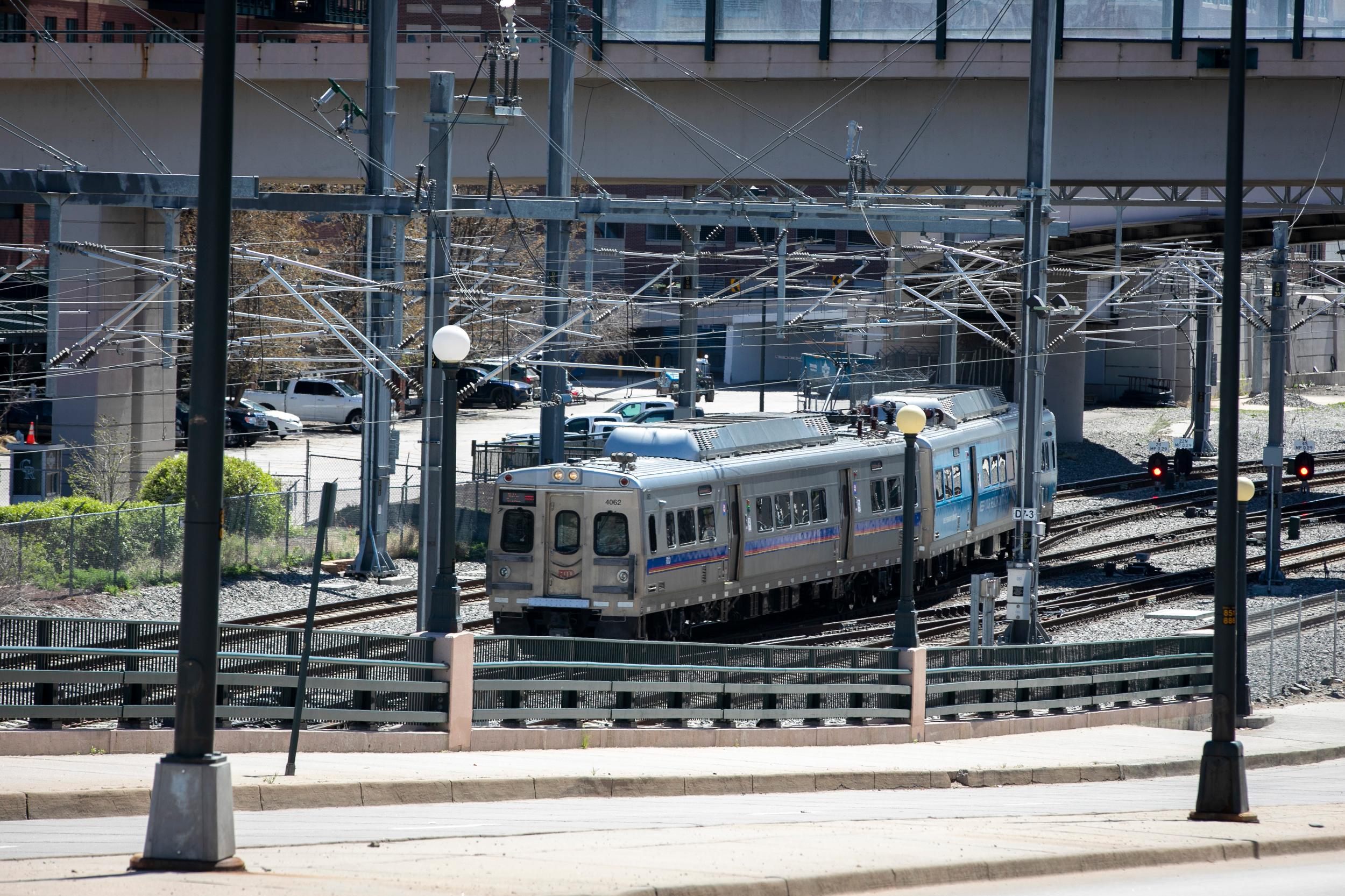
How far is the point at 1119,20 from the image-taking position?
1241 inches

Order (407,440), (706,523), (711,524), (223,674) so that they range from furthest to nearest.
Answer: (407,440) < (711,524) < (706,523) < (223,674)

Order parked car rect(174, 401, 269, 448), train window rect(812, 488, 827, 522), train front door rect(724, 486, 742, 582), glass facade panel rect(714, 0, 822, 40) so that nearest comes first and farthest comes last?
train front door rect(724, 486, 742, 582) < train window rect(812, 488, 827, 522) < glass facade panel rect(714, 0, 822, 40) < parked car rect(174, 401, 269, 448)

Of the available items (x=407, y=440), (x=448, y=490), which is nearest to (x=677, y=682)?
(x=448, y=490)

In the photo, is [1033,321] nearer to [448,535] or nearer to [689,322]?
[689,322]

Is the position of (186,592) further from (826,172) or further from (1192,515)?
(1192,515)

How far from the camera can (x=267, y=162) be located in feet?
111

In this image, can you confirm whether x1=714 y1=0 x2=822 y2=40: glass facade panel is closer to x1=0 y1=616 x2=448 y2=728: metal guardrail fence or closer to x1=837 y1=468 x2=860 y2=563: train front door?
x1=837 y1=468 x2=860 y2=563: train front door

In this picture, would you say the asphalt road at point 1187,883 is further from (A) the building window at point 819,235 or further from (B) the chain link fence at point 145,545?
(A) the building window at point 819,235

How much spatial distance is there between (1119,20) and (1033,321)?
1085 cm

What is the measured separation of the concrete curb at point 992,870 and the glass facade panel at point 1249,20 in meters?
21.8

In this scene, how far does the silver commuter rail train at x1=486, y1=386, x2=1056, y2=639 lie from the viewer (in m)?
24.2

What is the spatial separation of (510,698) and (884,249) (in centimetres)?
1327

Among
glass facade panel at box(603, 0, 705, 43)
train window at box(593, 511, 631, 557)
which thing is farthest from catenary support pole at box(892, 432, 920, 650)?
glass facade panel at box(603, 0, 705, 43)

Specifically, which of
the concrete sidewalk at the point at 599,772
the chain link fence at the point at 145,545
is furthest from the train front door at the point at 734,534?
the chain link fence at the point at 145,545
